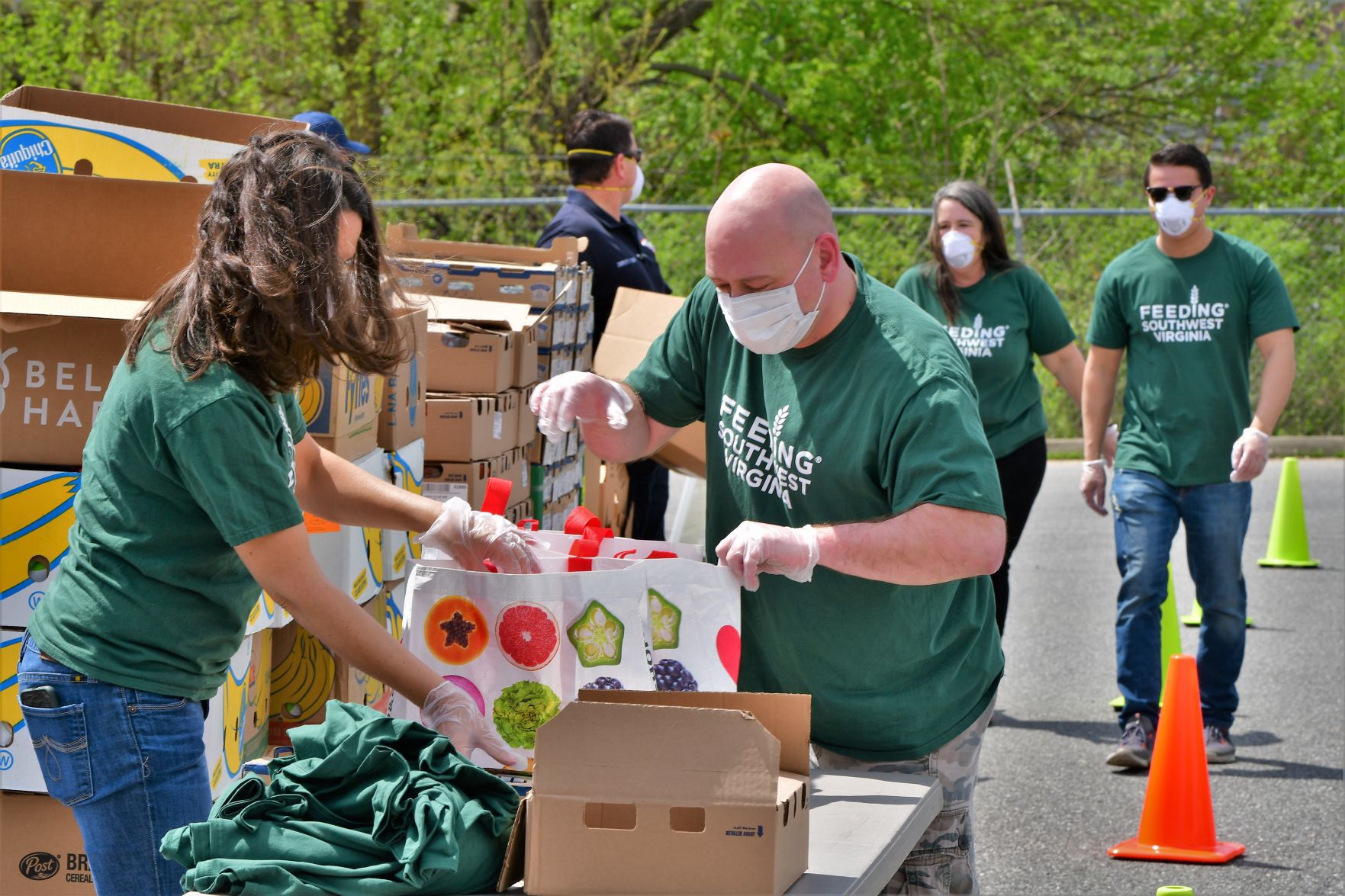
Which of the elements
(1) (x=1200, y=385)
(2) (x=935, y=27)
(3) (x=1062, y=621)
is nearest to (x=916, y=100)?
(2) (x=935, y=27)

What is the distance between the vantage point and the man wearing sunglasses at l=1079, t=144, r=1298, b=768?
5793 mm

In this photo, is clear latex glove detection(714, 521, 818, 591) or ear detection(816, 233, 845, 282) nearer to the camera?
clear latex glove detection(714, 521, 818, 591)

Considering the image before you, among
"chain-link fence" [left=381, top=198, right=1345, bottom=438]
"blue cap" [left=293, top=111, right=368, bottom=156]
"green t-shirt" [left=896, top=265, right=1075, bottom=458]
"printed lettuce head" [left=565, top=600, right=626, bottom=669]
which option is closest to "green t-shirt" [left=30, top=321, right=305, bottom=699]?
"printed lettuce head" [left=565, top=600, right=626, bottom=669]

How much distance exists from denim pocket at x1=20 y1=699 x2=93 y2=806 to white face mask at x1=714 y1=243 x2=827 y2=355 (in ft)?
4.57

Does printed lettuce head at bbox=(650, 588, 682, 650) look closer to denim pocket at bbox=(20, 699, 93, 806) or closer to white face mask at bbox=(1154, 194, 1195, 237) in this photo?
denim pocket at bbox=(20, 699, 93, 806)

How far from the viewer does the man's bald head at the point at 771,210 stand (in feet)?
9.02

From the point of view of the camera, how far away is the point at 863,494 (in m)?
2.78

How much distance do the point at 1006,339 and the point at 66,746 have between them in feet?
14.1

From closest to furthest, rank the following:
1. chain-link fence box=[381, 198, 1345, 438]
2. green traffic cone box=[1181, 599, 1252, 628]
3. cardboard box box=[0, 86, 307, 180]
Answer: cardboard box box=[0, 86, 307, 180]
green traffic cone box=[1181, 599, 1252, 628]
chain-link fence box=[381, 198, 1345, 438]

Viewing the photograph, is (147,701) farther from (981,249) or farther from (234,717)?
(981,249)

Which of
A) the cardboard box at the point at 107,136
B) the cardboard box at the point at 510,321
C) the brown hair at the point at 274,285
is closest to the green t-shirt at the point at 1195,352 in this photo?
the cardboard box at the point at 510,321

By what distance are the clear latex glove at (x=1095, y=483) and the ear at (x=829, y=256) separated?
12.2 feet

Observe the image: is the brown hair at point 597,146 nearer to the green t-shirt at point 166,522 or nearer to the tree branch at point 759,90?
the green t-shirt at point 166,522

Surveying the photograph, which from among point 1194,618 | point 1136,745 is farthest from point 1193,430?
point 1194,618
